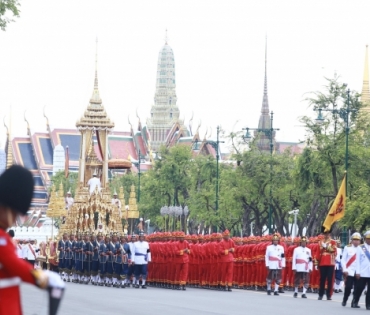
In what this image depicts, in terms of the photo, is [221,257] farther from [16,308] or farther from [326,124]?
[16,308]

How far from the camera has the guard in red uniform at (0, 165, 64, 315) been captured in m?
6.38

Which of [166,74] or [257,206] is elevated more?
[166,74]

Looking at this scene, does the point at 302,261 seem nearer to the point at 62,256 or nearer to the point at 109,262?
the point at 109,262

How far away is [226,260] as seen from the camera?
29281 mm

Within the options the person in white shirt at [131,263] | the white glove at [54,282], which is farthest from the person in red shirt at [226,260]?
the white glove at [54,282]

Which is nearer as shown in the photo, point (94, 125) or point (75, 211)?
point (75, 211)

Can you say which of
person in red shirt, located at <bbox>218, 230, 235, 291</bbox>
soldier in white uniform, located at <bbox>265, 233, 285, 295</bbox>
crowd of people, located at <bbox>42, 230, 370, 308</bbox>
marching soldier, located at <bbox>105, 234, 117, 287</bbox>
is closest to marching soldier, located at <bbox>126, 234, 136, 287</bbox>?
crowd of people, located at <bbox>42, 230, 370, 308</bbox>

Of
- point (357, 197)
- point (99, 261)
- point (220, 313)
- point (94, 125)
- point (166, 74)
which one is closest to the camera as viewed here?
point (220, 313)

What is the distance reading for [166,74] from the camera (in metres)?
140

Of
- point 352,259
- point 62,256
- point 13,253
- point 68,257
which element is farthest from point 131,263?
point 13,253

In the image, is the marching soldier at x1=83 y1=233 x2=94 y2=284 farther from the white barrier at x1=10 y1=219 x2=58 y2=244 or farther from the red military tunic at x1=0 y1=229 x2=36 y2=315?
the white barrier at x1=10 y1=219 x2=58 y2=244

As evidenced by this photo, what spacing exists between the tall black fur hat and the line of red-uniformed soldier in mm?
21555

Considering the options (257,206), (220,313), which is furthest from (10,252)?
(257,206)

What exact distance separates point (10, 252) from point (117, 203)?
126ft
